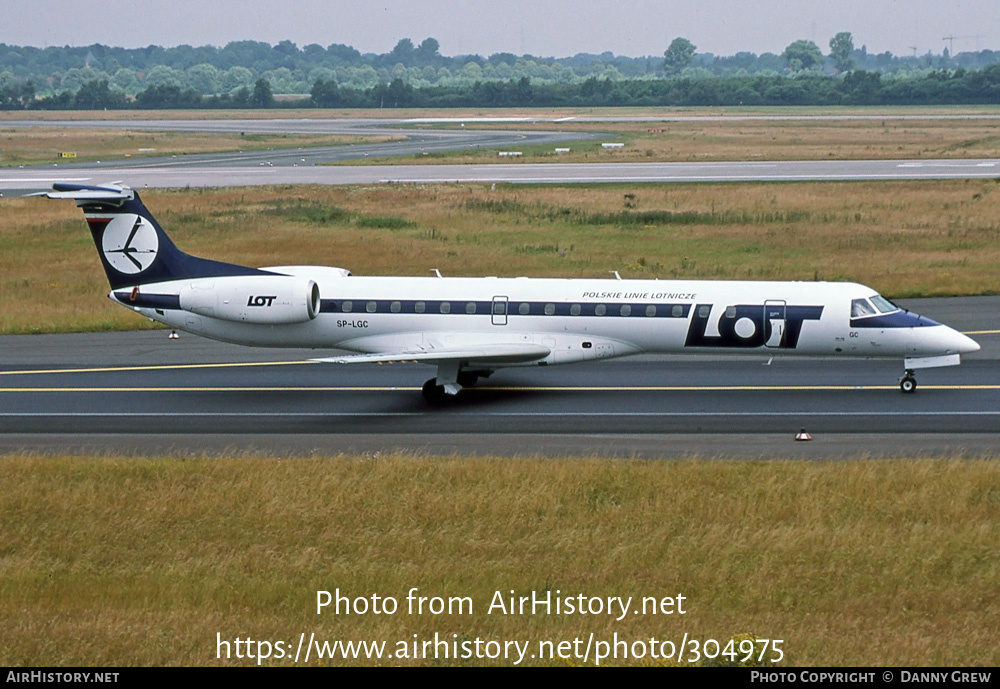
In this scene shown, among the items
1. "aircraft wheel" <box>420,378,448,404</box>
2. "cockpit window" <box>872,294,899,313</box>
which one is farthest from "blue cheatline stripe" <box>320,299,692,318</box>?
"cockpit window" <box>872,294,899,313</box>

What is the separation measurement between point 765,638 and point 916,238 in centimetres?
4255

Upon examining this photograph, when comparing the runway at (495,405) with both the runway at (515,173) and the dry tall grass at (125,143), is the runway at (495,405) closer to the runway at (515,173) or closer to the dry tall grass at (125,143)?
the runway at (515,173)

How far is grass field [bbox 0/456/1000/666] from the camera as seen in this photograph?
13766 mm

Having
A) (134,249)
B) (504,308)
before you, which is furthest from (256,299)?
(504,308)

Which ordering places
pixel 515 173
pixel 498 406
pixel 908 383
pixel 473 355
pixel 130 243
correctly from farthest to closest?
pixel 515 173 < pixel 130 243 < pixel 908 383 < pixel 498 406 < pixel 473 355

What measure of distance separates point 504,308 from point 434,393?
99.6 inches

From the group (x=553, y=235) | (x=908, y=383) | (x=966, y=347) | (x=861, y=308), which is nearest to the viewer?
(x=966, y=347)

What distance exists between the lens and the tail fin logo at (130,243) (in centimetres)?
2927

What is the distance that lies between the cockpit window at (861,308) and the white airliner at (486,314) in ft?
0.09

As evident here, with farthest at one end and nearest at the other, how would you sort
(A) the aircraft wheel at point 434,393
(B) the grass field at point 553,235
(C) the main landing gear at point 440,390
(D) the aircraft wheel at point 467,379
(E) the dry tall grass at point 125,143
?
1. (E) the dry tall grass at point 125,143
2. (B) the grass field at point 553,235
3. (D) the aircraft wheel at point 467,379
4. (A) the aircraft wheel at point 434,393
5. (C) the main landing gear at point 440,390

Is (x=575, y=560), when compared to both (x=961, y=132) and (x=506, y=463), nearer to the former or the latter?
(x=506, y=463)

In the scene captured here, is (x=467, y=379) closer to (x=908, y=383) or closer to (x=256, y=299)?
(x=256, y=299)

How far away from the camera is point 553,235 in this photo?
5538 centimetres

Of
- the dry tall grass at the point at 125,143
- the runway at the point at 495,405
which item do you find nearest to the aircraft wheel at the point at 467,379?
the runway at the point at 495,405
